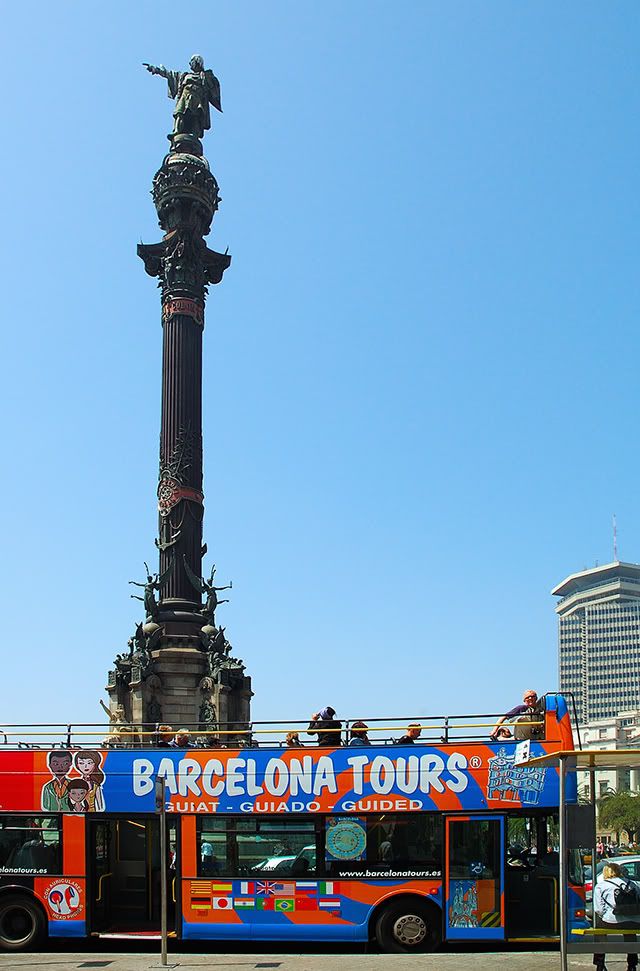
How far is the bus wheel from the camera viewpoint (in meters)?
19.1

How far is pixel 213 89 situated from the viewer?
5847 cm

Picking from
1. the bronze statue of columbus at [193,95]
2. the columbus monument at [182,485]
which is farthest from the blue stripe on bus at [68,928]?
the bronze statue of columbus at [193,95]

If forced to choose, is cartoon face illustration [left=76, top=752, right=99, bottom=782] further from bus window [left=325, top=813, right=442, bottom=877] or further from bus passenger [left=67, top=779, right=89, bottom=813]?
bus window [left=325, top=813, right=442, bottom=877]

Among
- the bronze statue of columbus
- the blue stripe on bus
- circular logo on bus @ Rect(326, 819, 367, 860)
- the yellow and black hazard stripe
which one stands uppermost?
the bronze statue of columbus

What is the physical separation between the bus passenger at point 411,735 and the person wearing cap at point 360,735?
1.71 feet

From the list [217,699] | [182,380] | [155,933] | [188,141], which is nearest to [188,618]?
[217,699]

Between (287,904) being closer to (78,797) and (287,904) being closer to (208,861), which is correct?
(208,861)

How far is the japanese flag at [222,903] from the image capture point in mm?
18516

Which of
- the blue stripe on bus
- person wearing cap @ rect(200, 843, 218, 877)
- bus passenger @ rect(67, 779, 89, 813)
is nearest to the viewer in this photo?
person wearing cap @ rect(200, 843, 218, 877)

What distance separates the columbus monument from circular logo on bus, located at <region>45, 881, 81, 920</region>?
2521cm

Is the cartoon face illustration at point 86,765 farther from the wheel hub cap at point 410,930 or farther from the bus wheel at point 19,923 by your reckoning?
the wheel hub cap at point 410,930

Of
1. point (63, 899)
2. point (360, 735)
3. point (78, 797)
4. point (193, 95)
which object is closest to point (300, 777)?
point (360, 735)

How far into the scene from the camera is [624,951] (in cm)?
1455

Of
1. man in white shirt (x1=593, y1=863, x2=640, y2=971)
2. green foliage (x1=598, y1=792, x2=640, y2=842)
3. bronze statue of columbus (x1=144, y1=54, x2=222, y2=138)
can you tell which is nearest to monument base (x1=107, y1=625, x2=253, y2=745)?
bronze statue of columbus (x1=144, y1=54, x2=222, y2=138)
